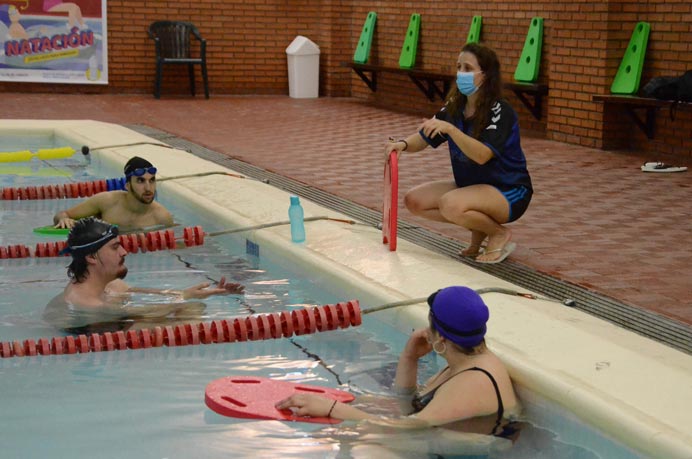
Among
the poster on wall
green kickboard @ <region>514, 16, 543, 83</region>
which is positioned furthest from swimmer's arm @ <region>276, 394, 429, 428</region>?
the poster on wall

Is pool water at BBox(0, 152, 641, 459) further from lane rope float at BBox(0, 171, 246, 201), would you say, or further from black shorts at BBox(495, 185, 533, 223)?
lane rope float at BBox(0, 171, 246, 201)

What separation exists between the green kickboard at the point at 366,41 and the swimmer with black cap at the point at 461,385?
46.4 ft

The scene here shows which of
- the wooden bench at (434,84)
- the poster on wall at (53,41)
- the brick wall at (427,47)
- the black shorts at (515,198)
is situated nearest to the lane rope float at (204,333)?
the black shorts at (515,198)

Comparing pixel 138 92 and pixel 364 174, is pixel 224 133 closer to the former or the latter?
pixel 364 174

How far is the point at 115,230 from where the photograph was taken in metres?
5.73

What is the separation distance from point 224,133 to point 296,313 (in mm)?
8881

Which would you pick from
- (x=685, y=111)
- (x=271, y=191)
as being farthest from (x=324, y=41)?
(x=271, y=191)

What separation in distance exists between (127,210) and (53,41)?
37.1 ft

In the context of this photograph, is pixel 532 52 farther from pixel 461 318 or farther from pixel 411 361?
pixel 461 318

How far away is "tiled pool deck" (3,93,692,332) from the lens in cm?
665

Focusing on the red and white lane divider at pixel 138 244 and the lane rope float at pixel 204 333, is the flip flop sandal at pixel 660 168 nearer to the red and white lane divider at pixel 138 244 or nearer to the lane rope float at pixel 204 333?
the red and white lane divider at pixel 138 244

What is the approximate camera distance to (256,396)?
185 inches

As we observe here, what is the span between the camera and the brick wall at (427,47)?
1223 cm

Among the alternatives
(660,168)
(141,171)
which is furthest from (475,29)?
(141,171)
